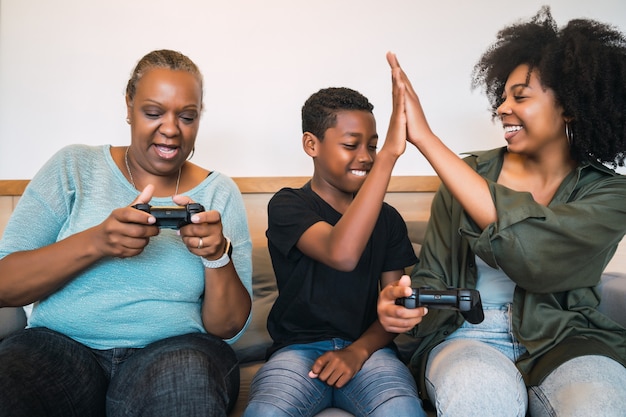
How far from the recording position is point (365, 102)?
1586 millimetres

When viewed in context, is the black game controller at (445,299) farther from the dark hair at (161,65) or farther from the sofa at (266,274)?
the dark hair at (161,65)

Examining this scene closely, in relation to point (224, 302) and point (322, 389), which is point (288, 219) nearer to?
point (224, 302)

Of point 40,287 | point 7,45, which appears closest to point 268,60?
point 7,45

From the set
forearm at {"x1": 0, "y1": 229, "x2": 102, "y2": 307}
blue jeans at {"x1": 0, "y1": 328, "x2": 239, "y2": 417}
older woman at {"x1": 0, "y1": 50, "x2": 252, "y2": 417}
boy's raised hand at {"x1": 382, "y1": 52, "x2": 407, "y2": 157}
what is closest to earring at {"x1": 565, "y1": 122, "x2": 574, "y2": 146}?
boy's raised hand at {"x1": 382, "y1": 52, "x2": 407, "y2": 157}

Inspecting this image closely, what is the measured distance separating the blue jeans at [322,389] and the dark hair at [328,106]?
1.75 feet

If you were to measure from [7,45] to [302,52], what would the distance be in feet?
3.16

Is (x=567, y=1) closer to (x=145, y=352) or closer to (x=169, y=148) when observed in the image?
(x=169, y=148)

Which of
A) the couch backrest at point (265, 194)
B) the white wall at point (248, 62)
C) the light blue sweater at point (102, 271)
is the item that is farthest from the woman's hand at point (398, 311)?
the white wall at point (248, 62)

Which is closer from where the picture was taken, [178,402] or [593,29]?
[178,402]

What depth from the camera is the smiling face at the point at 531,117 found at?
4.78ft

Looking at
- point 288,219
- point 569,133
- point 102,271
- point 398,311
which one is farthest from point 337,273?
point 569,133

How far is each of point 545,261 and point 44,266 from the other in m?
0.98

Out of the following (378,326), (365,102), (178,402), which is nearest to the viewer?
(178,402)

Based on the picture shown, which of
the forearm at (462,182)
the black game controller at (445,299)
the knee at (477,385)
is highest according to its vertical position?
the forearm at (462,182)
